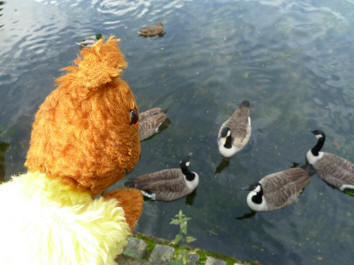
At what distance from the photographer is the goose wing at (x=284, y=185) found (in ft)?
16.8

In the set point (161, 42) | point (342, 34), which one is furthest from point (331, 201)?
point (161, 42)

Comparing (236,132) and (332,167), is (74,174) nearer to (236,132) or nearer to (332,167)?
(236,132)

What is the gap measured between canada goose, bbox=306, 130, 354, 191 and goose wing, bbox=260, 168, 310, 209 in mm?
484

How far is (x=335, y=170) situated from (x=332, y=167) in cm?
10

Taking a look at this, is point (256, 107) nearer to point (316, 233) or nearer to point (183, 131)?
point (183, 131)

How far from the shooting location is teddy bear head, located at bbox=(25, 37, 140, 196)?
184cm

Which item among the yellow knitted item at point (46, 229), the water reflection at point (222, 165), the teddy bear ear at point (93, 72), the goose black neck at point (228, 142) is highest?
the teddy bear ear at point (93, 72)

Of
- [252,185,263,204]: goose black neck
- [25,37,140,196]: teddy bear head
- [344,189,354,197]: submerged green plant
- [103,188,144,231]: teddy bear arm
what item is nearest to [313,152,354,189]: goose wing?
[344,189,354,197]: submerged green plant

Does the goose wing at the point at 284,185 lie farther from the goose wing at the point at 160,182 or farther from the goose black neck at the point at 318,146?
the goose wing at the point at 160,182

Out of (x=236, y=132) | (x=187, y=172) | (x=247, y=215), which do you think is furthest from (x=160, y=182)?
(x=236, y=132)

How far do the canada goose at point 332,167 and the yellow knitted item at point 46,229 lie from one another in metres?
5.49

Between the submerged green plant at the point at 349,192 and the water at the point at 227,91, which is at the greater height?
the water at the point at 227,91

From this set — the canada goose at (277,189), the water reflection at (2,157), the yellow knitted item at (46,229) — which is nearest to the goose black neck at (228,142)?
the canada goose at (277,189)

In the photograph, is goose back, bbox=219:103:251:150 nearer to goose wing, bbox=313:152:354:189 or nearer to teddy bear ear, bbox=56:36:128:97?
goose wing, bbox=313:152:354:189
